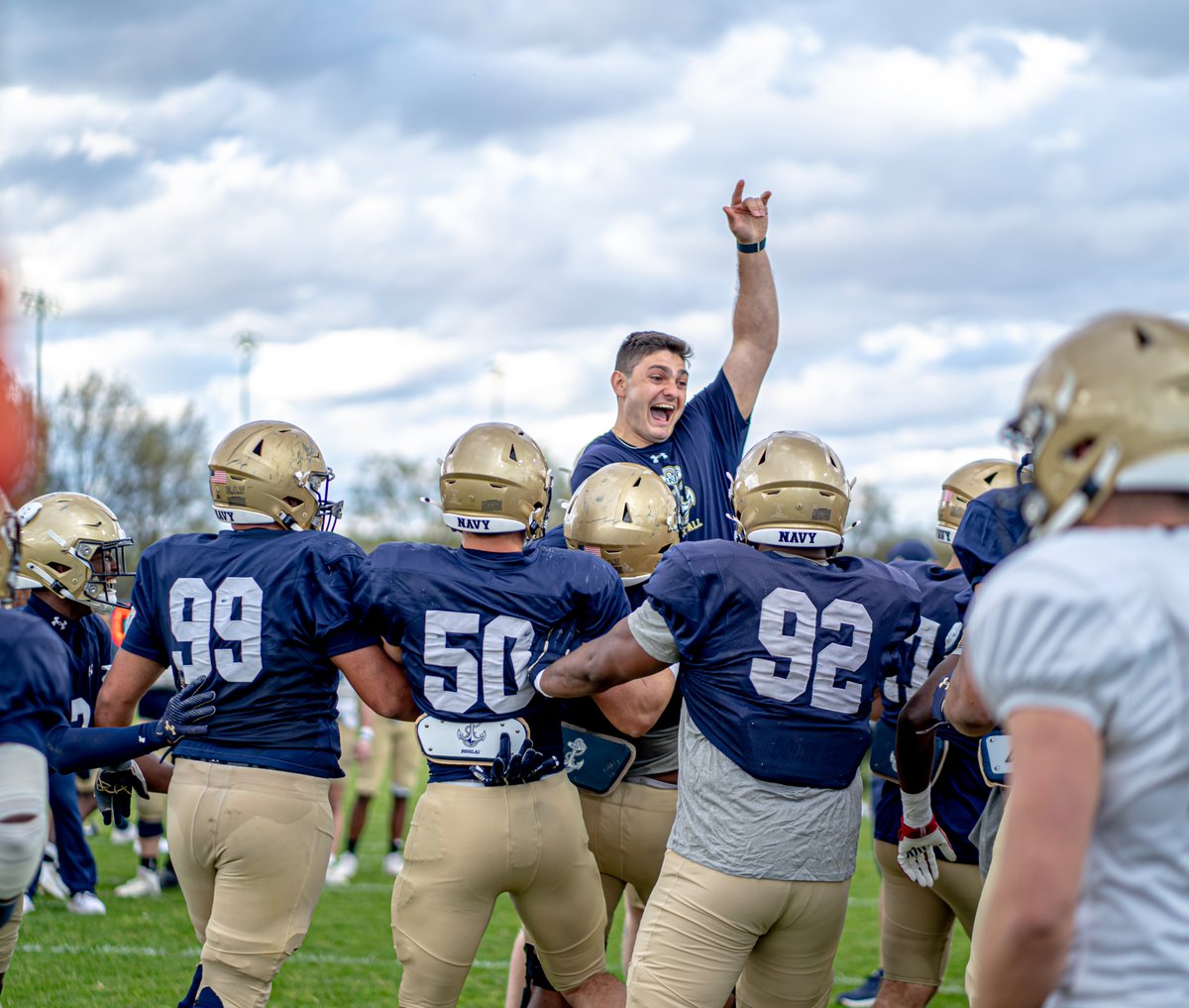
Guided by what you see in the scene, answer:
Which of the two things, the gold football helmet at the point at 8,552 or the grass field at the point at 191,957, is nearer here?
the gold football helmet at the point at 8,552

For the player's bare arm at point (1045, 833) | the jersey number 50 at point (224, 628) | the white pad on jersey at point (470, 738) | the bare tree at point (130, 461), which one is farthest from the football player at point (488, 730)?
the bare tree at point (130, 461)

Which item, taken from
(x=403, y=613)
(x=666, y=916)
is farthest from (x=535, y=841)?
(x=403, y=613)

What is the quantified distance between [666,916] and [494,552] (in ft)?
4.12

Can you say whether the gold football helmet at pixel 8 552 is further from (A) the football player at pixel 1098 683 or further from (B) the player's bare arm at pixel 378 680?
(A) the football player at pixel 1098 683

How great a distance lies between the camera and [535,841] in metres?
3.85

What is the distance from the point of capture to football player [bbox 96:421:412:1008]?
12.8ft

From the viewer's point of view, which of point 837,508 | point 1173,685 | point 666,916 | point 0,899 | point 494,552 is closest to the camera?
point 1173,685

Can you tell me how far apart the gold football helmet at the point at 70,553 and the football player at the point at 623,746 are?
5.80 feet

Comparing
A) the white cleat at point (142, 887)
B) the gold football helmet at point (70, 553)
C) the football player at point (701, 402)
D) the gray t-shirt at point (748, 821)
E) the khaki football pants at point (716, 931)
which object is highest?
the football player at point (701, 402)

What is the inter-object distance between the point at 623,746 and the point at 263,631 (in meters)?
1.25

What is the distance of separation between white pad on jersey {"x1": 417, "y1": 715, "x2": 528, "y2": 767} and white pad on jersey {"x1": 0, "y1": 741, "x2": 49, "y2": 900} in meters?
1.40

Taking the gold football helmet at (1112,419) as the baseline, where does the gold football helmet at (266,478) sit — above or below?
below

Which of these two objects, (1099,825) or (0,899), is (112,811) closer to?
(0,899)

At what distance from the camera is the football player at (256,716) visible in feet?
12.8
